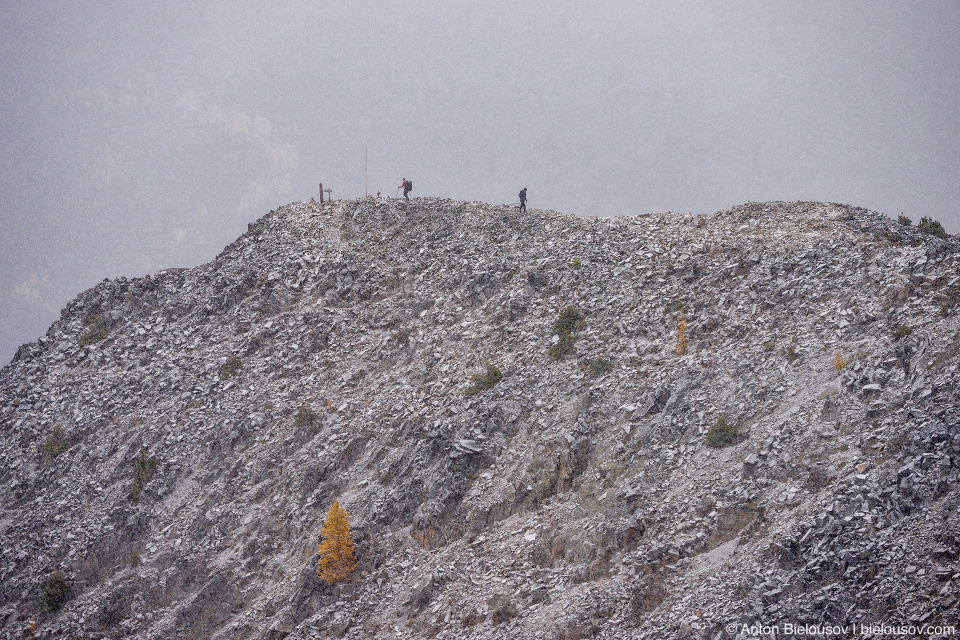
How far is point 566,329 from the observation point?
125ft

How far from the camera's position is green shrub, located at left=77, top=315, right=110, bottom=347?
51.1 m

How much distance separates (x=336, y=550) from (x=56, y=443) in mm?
26711

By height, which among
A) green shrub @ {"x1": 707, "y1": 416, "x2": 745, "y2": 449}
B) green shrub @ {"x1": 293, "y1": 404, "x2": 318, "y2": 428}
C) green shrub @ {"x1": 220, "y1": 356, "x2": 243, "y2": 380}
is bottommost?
green shrub @ {"x1": 707, "y1": 416, "x2": 745, "y2": 449}

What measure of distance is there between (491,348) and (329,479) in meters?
12.5

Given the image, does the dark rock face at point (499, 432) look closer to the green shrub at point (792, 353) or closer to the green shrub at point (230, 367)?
the green shrub at point (792, 353)

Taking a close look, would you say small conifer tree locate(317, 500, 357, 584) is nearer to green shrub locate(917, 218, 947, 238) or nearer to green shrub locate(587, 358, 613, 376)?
green shrub locate(587, 358, 613, 376)

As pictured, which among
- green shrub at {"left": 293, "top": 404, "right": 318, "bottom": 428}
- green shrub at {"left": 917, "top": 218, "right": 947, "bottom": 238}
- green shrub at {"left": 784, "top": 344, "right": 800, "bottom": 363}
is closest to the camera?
green shrub at {"left": 784, "top": 344, "right": 800, "bottom": 363}

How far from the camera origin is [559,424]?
109 feet

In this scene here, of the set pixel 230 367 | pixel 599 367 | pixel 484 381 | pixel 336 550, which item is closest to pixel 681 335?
pixel 599 367

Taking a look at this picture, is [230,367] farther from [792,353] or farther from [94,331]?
[792,353]

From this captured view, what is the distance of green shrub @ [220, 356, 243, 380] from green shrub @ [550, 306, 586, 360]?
22.9 m

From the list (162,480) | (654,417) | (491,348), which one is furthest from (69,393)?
(654,417)

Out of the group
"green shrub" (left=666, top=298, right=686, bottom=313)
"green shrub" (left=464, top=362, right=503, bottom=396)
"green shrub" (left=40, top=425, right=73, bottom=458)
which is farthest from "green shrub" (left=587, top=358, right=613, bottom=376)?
"green shrub" (left=40, top=425, right=73, bottom=458)

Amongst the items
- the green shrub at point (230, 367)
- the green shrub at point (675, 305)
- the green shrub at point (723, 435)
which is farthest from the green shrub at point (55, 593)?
the green shrub at point (675, 305)
